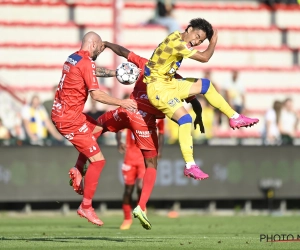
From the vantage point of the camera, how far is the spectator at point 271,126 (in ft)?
71.8

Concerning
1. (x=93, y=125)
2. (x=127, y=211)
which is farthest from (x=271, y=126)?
(x=93, y=125)

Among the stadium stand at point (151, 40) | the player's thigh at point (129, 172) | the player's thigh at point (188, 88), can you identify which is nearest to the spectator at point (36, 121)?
the stadium stand at point (151, 40)

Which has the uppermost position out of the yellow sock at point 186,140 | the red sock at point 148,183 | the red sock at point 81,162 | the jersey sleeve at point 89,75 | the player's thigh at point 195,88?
the jersey sleeve at point 89,75

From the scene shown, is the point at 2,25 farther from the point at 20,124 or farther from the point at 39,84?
the point at 20,124

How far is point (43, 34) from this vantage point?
81.0ft

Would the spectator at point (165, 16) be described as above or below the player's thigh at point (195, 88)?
above

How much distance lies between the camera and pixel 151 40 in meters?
25.0

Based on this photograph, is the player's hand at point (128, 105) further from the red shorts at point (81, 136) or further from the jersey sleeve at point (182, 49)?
the jersey sleeve at point (182, 49)

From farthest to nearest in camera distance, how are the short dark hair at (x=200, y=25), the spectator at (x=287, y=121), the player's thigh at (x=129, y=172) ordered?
the spectator at (x=287, y=121) < the player's thigh at (x=129, y=172) < the short dark hair at (x=200, y=25)

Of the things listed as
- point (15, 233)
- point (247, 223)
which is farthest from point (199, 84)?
point (247, 223)

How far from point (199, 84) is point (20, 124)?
8.85m

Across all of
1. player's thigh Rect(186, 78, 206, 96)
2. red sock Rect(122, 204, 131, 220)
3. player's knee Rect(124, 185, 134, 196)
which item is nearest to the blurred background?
player's knee Rect(124, 185, 134, 196)

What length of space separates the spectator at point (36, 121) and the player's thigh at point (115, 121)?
713cm

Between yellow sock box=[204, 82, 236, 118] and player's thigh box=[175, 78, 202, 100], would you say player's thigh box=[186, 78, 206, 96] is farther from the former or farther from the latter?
yellow sock box=[204, 82, 236, 118]
